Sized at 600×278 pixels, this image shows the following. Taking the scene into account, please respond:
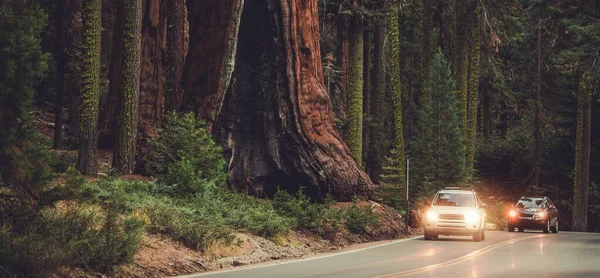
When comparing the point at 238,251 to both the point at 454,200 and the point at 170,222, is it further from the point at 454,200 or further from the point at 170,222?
the point at 454,200

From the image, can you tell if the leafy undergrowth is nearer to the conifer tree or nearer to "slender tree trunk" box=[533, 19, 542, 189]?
the conifer tree

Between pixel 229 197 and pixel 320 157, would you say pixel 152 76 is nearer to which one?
pixel 320 157

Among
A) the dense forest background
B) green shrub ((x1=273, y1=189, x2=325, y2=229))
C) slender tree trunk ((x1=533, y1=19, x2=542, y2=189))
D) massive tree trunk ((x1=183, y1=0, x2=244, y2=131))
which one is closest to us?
the dense forest background

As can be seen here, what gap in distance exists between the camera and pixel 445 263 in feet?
62.1

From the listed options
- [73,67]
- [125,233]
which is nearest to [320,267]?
[125,233]

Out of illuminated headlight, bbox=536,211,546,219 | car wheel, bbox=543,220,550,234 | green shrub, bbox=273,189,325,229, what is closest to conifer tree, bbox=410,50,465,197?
illuminated headlight, bbox=536,211,546,219

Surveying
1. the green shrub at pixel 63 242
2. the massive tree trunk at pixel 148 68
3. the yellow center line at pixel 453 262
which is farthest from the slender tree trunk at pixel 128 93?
the yellow center line at pixel 453 262

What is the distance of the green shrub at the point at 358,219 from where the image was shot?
2734 cm

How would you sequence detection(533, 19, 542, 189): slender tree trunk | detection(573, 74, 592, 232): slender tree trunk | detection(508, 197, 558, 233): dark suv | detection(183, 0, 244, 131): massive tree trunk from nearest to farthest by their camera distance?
1. detection(183, 0, 244, 131): massive tree trunk
2. detection(508, 197, 558, 233): dark suv
3. detection(573, 74, 592, 232): slender tree trunk
4. detection(533, 19, 542, 189): slender tree trunk

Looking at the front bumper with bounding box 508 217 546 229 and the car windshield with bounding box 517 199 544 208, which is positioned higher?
the car windshield with bounding box 517 199 544 208

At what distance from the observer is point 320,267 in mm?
17766

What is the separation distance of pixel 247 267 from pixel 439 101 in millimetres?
31913

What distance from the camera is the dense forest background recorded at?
14.0m

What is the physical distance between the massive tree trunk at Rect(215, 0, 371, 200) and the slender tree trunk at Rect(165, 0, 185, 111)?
6.82ft
